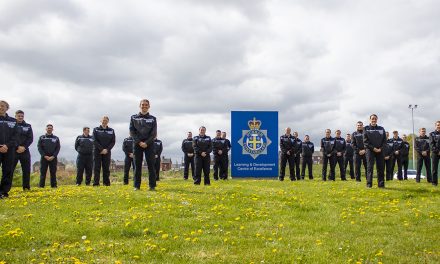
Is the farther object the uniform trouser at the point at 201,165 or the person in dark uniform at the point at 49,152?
the uniform trouser at the point at 201,165

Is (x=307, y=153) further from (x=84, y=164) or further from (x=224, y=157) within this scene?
(x=84, y=164)

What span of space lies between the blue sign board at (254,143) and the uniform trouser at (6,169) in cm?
1665

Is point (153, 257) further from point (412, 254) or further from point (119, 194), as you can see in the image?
point (119, 194)

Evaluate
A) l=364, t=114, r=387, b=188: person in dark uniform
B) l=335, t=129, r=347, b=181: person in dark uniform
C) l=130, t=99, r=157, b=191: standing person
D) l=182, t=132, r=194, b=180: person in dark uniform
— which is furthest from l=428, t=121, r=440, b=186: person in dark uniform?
l=182, t=132, r=194, b=180: person in dark uniform

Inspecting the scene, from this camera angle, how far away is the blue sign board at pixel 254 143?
96.0 ft

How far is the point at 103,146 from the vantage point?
20.6 m

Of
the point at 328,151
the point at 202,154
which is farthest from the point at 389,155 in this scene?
the point at 202,154

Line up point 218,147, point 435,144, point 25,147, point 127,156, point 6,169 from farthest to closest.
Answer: point 218,147
point 127,156
point 435,144
point 25,147
point 6,169

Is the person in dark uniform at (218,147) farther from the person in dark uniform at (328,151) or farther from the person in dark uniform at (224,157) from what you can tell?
the person in dark uniform at (328,151)

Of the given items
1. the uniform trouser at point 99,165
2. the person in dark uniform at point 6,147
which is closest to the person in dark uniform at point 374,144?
the uniform trouser at point 99,165

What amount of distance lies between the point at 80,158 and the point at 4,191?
24.8 feet

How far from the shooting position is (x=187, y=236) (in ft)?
29.5

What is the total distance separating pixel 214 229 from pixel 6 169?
8.56 metres

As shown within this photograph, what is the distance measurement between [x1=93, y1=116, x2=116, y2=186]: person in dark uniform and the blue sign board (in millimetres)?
10373
